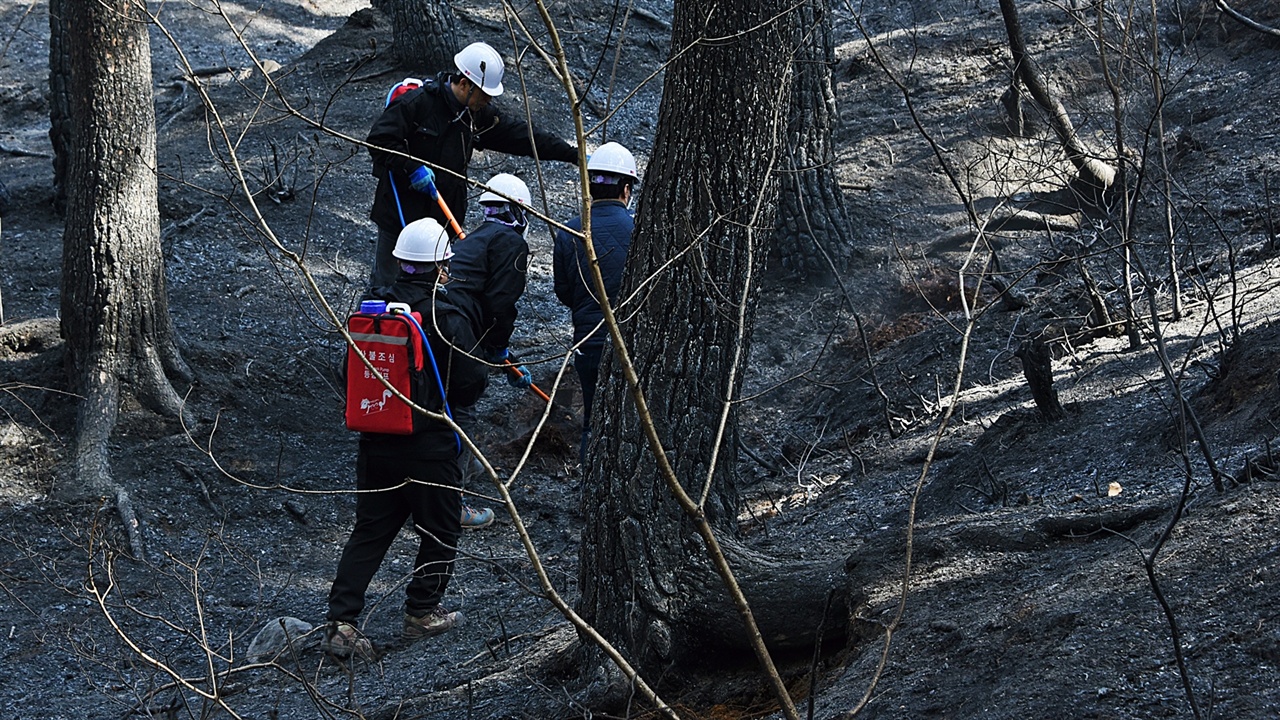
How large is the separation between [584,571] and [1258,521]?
2145 millimetres

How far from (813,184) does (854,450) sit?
9.55 feet

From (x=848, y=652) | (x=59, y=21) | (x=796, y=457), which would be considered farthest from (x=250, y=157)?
(x=848, y=652)

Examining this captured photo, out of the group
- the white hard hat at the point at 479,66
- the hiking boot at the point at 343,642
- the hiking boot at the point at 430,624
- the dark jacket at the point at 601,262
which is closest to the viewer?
the hiking boot at the point at 343,642

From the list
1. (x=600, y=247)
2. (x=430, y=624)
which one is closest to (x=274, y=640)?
(x=430, y=624)

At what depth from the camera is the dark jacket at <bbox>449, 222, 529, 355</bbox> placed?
19.2 feet

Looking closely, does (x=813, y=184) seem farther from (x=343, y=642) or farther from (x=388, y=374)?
(x=343, y=642)

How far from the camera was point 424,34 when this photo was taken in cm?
1211

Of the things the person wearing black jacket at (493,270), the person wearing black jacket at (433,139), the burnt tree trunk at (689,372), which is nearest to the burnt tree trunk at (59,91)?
the person wearing black jacket at (433,139)

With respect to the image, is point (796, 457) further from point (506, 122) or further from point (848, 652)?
point (848, 652)

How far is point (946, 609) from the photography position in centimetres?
366

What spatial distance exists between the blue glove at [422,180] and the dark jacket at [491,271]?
0.73m

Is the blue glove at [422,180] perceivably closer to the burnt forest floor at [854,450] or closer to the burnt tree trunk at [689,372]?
the burnt forest floor at [854,450]

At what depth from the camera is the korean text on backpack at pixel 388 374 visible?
4.77m

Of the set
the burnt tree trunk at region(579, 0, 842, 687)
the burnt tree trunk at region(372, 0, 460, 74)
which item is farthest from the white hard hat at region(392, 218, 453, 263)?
the burnt tree trunk at region(372, 0, 460, 74)
